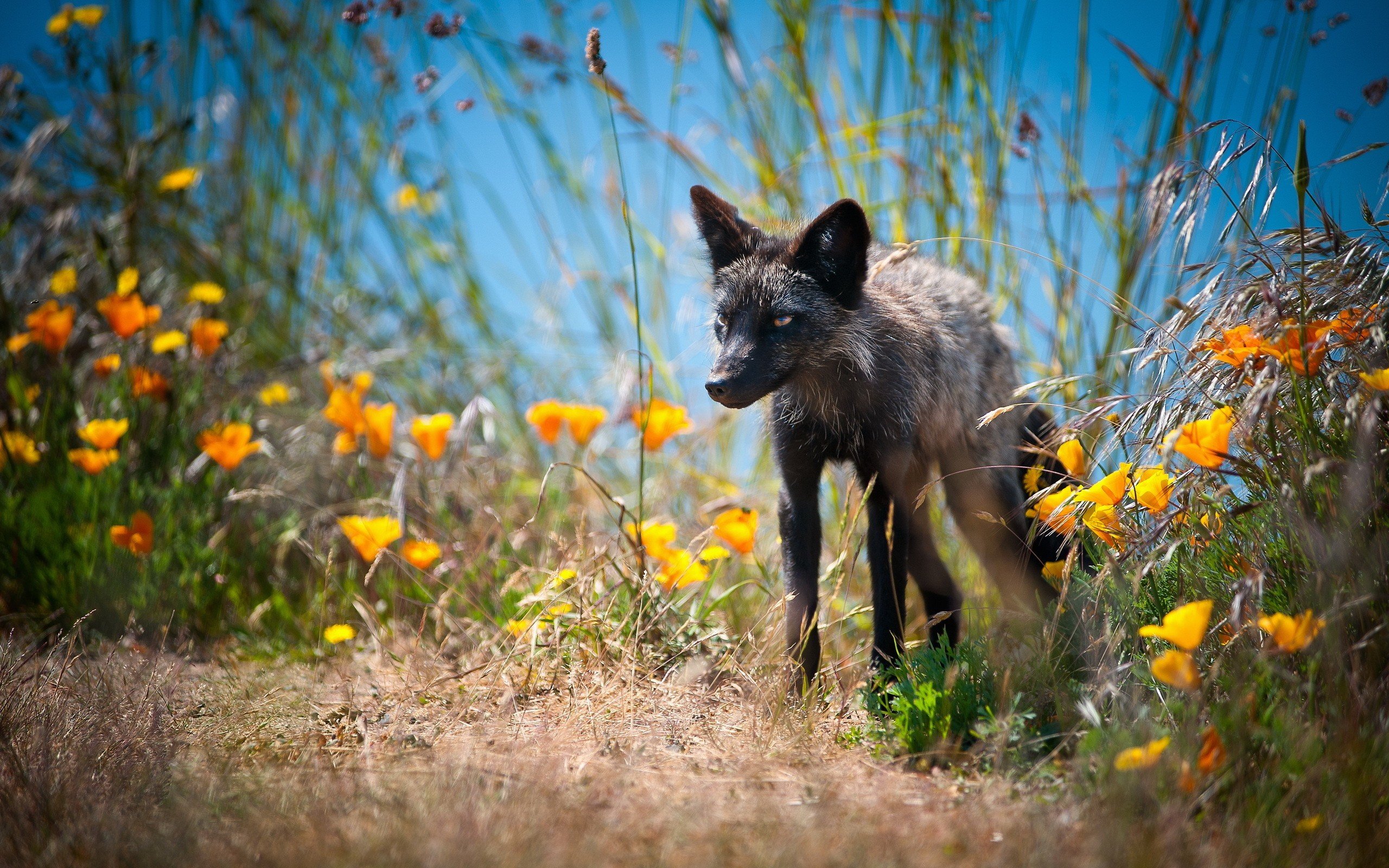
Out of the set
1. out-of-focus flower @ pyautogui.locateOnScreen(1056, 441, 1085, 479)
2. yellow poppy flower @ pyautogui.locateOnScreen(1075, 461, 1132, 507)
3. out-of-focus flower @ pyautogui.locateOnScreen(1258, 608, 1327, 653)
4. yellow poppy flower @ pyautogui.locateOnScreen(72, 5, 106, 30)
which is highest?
yellow poppy flower @ pyautogui.locateOnScreen(72, 5, 106, 30)

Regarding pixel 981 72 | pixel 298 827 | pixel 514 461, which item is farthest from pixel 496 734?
pixel 981 72

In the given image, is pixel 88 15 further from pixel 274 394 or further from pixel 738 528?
pixel 738 528

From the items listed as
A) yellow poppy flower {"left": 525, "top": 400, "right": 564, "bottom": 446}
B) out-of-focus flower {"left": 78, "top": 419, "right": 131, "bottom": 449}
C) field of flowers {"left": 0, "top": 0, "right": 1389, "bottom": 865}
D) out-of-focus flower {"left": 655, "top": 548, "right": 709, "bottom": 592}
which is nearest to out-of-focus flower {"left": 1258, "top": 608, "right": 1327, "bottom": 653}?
field of flowers {"left": 0, "top": 0, "right": 1389, "bottom": 865}

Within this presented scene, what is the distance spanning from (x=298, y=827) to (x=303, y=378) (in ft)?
13.9

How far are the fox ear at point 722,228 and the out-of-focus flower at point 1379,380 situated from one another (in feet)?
6.37

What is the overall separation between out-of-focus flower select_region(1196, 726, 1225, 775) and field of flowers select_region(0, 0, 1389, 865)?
1cm

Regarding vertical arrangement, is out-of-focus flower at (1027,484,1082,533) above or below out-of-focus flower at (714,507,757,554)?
above

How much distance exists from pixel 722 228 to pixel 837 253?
Answer: 0.48 meters

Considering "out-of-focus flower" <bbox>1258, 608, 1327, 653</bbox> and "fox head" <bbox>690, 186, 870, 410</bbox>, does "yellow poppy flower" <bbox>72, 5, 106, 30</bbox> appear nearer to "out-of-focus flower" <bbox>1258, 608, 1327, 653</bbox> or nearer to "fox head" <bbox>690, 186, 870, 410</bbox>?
"fox head" <bbox>690, 186, 870, 410</bbox>

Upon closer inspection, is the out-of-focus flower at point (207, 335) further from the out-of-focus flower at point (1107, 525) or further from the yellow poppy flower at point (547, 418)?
the out-of-focus flower at point (1107, 525)

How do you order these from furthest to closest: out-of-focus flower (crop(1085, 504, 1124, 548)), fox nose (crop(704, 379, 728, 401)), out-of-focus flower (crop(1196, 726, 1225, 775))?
fox nose (crop(704, 379, 728, 401)), out-of-focus flower (crop(1085, 504, 1124, 548)), out-of-focus flower (crop(1196, 726, 1225, 775))

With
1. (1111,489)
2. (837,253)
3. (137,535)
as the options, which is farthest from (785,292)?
(137,535)

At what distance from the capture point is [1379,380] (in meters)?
2.03

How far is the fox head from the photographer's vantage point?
2.90 m
